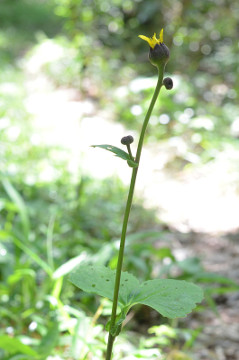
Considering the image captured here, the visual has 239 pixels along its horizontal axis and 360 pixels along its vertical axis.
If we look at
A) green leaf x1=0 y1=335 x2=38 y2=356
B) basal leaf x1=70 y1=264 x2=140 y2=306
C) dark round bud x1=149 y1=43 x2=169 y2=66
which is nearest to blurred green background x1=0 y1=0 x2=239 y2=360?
green leaf x1=0 y1=335 x2=38 y2=356

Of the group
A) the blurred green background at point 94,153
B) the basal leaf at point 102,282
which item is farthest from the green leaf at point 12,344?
the basal leaf at point 102,282

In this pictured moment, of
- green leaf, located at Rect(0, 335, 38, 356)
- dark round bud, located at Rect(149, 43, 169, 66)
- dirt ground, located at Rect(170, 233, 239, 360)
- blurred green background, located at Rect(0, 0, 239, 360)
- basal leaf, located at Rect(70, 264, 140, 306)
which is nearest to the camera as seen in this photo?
dark round bud, located at Rect(149, 43, 169, 66)

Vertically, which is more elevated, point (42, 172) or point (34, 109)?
point (34, 109)

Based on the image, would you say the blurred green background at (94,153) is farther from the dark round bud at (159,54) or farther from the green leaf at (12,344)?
the dark round bud at (159,54)

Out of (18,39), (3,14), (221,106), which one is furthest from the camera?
(3,14)

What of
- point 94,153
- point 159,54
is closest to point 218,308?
point 159,54

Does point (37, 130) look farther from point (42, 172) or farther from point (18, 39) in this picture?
point (18, 39)

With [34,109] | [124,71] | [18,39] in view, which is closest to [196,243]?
[34,109]

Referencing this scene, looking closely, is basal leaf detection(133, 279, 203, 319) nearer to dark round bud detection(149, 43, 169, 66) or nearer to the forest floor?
dark round bud detection(149, 43, 169, 66)
